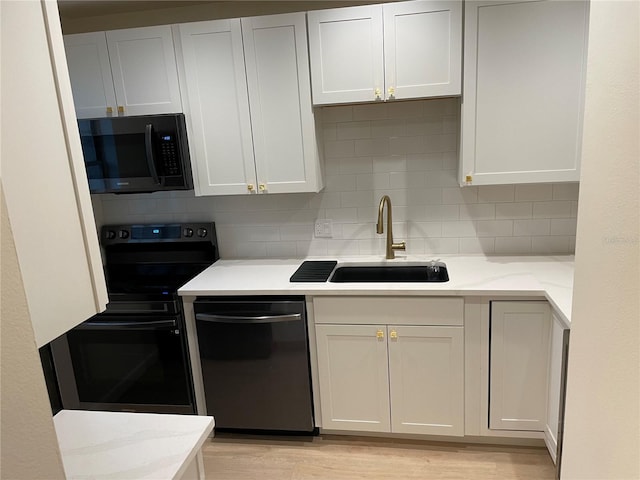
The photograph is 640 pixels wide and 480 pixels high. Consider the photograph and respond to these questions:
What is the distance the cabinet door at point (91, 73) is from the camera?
96.7 inches

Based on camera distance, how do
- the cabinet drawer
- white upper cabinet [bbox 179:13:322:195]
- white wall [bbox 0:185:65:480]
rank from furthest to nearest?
white upper cabinet [bbox 179:13:322:195], the cabinet drawer, white wall [bbox 0:185:65:480]

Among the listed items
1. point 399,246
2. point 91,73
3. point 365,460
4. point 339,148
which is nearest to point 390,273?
point 399,246

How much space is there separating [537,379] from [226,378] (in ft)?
5.15

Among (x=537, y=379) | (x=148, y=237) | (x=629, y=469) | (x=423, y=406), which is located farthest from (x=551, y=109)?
(x=148, y=237)

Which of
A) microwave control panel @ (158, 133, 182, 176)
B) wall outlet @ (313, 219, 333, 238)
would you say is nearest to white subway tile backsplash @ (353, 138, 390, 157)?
wall outlet @ (313, 219, 333, 238)

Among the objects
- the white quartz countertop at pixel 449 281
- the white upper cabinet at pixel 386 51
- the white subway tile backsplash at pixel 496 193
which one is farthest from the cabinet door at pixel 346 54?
the white quartz countertop at pixel 449 281

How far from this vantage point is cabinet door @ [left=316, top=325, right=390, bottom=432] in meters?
2.34

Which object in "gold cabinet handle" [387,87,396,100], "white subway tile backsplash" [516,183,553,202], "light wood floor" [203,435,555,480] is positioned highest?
"gold cabinet handle" [387,87,396,100]

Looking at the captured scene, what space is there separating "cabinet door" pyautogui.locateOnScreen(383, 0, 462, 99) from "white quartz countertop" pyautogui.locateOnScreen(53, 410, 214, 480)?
1.78m

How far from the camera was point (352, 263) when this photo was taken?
274 centimetres

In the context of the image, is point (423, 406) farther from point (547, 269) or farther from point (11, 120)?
point (11, 120)

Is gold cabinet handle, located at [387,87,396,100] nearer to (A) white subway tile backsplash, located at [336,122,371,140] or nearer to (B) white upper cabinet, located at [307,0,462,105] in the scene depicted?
(B) white upper cabinet, located at [307,0,462,105]

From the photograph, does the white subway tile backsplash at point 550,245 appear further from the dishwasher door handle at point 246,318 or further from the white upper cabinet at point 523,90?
the dishwasher door handle at point 246,318

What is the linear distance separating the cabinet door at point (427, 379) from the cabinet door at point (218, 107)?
1154 millimetres
